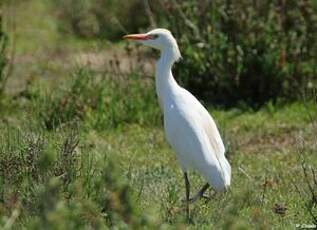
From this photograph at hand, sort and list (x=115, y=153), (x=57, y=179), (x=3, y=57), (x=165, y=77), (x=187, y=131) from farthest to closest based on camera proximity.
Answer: (x=3, y=57), (x=115, y=153), (x=165, y=77), (x=187, y=131), (x=57, y=179)

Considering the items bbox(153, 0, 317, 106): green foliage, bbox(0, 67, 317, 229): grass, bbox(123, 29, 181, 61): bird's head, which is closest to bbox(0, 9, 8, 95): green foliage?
bbox(0, 67, 317, 229): grass

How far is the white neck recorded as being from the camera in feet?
23.4

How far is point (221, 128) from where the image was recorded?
9039mm

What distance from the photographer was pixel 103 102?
9492 millimetres

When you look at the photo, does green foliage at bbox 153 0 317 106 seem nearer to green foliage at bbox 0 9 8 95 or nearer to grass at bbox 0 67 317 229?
grass at bbox 0 67 317 229

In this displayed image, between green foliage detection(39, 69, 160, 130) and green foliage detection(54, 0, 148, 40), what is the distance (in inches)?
113

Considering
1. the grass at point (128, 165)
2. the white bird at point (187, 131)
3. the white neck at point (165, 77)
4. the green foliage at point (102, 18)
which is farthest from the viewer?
the green foliage at point (102, 18)

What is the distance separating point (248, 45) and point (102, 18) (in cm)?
322

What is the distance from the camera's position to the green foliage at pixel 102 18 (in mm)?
12555

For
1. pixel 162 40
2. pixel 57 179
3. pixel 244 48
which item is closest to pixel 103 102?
pixel 244 48

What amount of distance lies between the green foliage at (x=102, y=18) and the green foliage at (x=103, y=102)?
287 centimetres

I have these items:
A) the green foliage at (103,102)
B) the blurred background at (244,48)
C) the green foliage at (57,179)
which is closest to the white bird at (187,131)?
the green foliage at (57,179)

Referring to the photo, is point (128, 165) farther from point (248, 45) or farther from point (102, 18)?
point (102, 18)

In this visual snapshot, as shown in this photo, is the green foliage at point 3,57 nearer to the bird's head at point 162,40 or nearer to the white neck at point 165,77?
the bird's head at point 162,40
